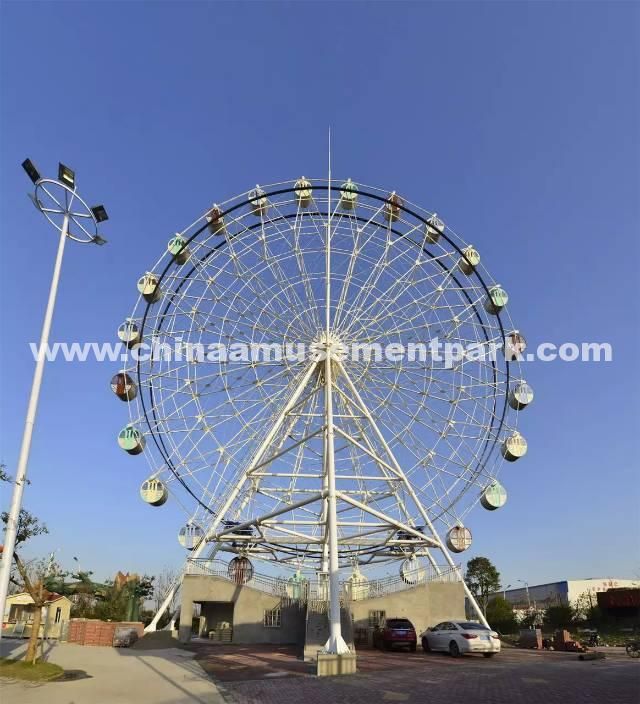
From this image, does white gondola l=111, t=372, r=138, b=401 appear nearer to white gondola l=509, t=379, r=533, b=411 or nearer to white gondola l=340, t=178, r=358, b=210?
white gondola l=340, t=178, r=358, b=210

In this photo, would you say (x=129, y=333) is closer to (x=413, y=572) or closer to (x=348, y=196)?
(x=348, y=196)

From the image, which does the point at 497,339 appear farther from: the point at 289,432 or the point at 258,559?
the point at 258,559

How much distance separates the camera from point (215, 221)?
2770 cm

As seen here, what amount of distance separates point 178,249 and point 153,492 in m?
11.1

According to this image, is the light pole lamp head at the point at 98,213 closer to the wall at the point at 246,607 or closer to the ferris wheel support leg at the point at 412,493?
the ferris wheel support leg at the point at 412,493

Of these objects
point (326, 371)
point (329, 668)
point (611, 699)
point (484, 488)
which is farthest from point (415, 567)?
point (611, 699)

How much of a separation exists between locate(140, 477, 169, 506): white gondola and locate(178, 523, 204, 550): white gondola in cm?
208

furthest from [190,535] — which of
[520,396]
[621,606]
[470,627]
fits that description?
[621,606]

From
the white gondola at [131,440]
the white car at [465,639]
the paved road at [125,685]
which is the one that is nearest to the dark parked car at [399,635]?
the white car at [465,639]

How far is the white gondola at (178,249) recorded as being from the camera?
27.4 metres

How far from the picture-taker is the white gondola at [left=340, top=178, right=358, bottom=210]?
90.7 ft

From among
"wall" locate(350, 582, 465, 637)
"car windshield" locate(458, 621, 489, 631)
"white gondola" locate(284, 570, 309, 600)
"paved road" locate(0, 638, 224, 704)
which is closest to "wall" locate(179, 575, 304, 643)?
"white gondola" locate(284, 570, 309, 600)

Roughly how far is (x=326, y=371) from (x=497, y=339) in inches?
347

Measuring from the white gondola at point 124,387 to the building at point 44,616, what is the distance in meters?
8.75
